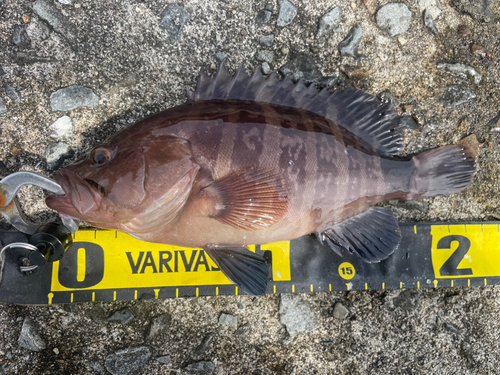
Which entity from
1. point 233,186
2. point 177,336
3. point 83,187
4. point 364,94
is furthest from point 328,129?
point 177,336

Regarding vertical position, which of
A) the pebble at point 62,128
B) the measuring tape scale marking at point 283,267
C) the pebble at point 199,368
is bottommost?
the pebble at point 199,368

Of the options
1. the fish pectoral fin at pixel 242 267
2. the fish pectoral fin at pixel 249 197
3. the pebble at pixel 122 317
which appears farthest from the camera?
the pebble at pixel 122 317

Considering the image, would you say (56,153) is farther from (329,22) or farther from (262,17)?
(329,22)

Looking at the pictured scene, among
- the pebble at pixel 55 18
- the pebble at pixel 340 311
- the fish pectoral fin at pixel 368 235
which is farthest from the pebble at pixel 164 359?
the pebble at pixel 55 18

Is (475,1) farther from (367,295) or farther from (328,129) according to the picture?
(367,295)

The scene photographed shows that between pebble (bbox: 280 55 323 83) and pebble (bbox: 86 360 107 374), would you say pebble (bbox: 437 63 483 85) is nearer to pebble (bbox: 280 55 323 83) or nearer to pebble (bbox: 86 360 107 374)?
pebble (bbox: 280 55 323 83)

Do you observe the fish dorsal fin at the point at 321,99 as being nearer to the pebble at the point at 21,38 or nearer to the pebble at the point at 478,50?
the pebble at the point at 478,50

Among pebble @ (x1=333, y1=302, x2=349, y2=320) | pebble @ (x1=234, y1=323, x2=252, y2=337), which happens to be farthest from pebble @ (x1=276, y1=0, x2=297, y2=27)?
pebble @ (x1=234, y1=323, x2=252, y2=337)
